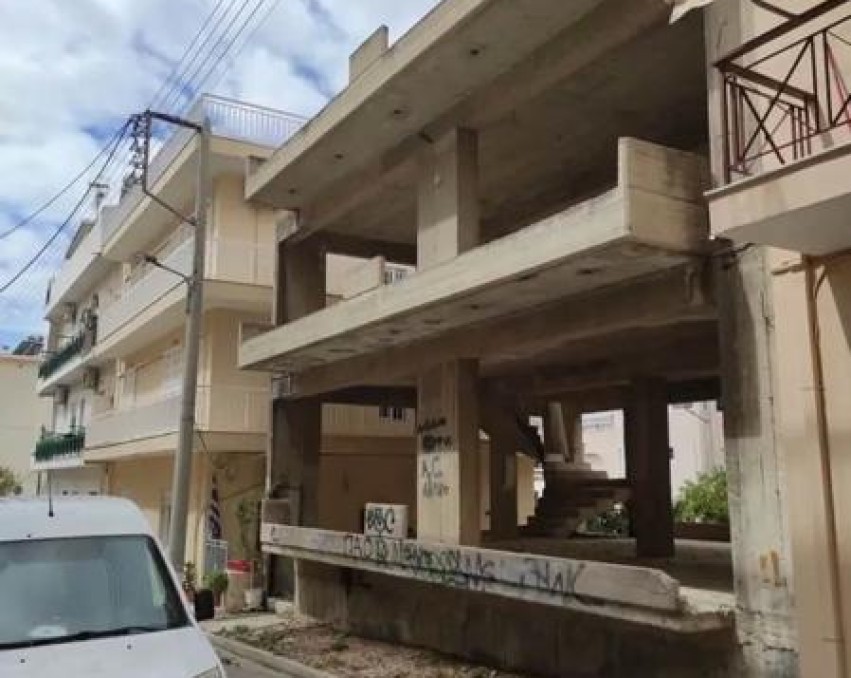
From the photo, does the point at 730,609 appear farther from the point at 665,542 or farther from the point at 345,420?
the point at 345,420

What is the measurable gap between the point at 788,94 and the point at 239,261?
15.1 metres

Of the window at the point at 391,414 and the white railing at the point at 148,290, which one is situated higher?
the white railing at the point at 148,290

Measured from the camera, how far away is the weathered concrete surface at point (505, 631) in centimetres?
952

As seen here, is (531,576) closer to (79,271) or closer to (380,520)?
(380,520)

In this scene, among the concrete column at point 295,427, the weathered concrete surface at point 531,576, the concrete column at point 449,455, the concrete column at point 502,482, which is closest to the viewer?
the weathered concrete surface at point 531,576

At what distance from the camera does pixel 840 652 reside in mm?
7316

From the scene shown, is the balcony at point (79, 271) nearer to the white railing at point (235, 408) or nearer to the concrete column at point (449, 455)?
the white railing at point (235, 408)

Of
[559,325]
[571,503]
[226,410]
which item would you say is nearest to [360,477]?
[226,410]

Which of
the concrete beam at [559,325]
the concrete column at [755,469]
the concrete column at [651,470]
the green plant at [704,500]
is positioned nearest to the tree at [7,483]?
the green plant at [704,500]

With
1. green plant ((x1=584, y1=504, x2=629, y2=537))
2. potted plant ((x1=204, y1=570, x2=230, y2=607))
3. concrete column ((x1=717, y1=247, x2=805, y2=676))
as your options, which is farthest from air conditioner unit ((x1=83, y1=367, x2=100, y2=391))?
concrete column ((x1=717, y1=247, x2=805, y2=676))

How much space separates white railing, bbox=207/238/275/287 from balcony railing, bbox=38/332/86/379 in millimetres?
14989

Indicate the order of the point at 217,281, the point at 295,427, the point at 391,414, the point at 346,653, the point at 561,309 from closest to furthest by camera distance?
the point at 561,309 < the point at 346,653 < the point at 295,427 < the point at 217,281 < the point at 391,414

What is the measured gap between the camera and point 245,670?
13.0 m

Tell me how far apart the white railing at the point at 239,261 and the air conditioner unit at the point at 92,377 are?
15626 millimetres
